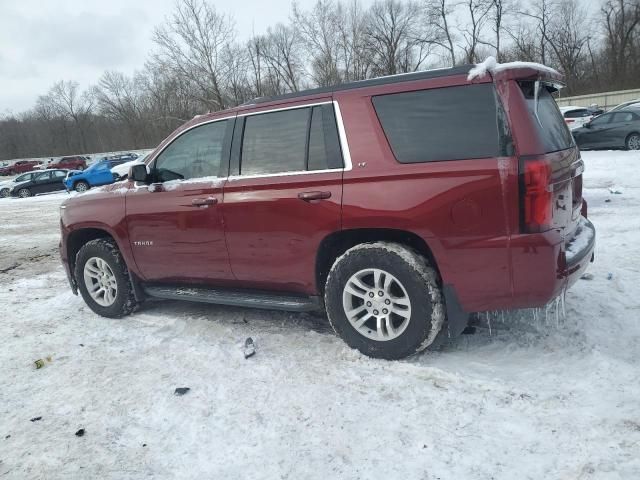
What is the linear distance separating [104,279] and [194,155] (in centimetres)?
163

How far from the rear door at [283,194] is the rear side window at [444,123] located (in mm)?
445

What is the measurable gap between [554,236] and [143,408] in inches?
107

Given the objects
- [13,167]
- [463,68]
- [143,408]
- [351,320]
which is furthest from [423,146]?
[13,167]

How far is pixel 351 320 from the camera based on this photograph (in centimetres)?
338

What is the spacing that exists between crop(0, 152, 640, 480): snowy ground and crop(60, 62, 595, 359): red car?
358 millimetres

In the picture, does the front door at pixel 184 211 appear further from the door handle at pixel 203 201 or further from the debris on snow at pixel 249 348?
the debris on snow at pixel 249 348

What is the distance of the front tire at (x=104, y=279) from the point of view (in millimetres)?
4621

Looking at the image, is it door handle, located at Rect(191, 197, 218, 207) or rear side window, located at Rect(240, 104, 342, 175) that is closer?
rear side window, located at Rect(240, 104, 342, 175)

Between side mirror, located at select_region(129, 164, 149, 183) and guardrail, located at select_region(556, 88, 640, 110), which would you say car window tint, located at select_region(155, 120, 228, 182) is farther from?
guardrail, located at select_region(556, 88, 640, 110)

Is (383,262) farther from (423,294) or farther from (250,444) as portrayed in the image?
(250,444)

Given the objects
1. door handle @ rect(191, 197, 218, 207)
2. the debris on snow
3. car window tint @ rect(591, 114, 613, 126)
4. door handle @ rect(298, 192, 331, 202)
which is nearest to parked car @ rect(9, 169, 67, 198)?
car window tint @ rect(591, 114, 613, 126)

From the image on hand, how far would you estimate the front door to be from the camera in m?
3.92

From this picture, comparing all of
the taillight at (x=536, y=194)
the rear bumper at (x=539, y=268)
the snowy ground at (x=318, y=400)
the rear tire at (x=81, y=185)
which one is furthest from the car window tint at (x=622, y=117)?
the rear tire at (x=81, y=185)

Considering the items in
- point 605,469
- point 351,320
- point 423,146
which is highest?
point 423,146
